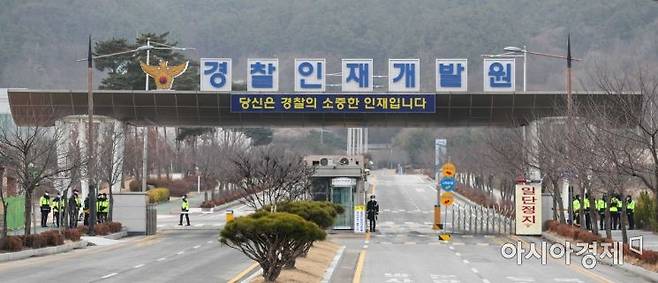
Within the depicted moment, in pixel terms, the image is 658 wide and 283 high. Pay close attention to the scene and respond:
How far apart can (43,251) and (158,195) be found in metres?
49.7

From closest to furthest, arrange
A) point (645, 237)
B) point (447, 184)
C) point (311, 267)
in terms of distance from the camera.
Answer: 1. point (311, 267)
2. point (447, 184)
3. point (645, 237)

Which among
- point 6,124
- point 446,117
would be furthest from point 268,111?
point 6,124

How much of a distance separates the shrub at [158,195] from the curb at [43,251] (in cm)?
4194

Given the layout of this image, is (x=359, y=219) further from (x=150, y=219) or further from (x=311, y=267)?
(x=311, y=267)

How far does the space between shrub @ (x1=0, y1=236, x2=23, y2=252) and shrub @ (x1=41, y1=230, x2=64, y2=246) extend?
8.02 ft

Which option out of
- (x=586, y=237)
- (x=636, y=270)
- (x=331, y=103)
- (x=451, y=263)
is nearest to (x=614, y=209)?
(x=586, y=237)

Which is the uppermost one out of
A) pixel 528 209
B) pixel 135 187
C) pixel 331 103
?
pixel 331 103

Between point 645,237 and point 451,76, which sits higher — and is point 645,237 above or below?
below

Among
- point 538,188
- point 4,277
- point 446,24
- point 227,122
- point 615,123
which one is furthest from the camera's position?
point 446,24

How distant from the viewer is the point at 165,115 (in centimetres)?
5056

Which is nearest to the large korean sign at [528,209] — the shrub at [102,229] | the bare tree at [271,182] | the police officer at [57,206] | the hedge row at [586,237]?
the hedge row at [586,237]

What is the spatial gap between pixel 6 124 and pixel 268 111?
124 ft

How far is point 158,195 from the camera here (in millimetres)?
84875

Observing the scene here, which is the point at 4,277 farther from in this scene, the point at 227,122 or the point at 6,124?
the point at 6,124
